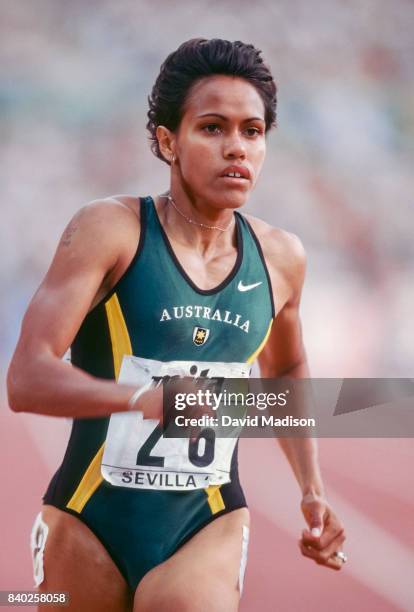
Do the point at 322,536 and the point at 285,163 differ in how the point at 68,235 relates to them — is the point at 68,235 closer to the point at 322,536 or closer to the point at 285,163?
the point at 322,536

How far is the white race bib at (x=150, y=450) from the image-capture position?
2236 millimetres

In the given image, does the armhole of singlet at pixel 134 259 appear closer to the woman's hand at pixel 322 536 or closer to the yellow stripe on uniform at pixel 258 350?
the yellow stripe on uniform at pixel 258 350

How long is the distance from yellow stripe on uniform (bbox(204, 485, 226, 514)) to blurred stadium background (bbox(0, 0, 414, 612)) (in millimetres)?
2459

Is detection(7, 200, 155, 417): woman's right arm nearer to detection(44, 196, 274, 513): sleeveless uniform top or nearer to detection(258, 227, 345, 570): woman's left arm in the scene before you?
detection(44, 196, 274, 513): sleeveless uniform top

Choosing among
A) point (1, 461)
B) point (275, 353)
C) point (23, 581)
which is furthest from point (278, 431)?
point (1, 461)

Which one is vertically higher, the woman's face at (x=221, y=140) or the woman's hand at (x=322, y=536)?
the woman's face at (x=221, y=140)

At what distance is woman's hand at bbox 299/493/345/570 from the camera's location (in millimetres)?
2277

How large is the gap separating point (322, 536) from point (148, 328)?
0.65 m

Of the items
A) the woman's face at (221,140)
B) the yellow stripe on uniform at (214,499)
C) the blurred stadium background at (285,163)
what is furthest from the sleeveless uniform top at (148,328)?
the blurred stadium background at (285,163)

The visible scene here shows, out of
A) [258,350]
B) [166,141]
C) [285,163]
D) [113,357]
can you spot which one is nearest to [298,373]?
[258,350]

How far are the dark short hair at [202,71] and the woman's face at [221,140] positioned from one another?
2cm

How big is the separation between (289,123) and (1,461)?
2.53m

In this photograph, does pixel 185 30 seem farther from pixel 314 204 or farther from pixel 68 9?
pixel 314 204

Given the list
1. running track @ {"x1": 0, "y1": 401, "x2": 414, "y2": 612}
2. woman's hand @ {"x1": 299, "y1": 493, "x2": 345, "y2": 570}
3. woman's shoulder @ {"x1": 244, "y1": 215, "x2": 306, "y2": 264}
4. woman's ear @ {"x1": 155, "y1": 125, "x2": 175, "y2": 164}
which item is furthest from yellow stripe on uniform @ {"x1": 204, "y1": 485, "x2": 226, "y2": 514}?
running track @ {"x1": 0, "y1": 401, "x2": 414, "y2": 612}
